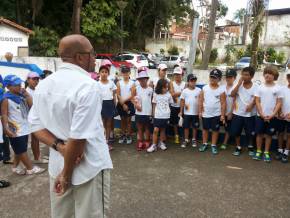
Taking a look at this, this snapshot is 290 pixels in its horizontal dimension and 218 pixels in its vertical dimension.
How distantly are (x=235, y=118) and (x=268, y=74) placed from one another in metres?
0.96

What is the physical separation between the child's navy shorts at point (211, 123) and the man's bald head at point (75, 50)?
158 inches

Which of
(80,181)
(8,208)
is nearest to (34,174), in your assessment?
(8,208)

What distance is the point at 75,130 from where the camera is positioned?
1.82 metres

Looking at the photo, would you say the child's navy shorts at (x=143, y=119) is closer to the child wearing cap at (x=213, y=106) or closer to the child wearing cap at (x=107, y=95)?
the child wearing cap at (x=107, y=95)

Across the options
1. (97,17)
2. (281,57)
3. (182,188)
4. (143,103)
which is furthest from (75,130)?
(281,57)

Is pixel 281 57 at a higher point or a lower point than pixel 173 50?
lower

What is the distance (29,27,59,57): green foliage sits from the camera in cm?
2211

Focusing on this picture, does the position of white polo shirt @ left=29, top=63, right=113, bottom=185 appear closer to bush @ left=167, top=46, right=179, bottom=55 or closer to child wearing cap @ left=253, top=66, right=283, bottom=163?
child wearing cap @ left=253, top=66, right=283, bottom=163

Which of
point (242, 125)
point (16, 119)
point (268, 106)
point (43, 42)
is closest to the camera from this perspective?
point (16, 119)

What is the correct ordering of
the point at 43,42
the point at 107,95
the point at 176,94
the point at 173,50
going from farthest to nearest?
the point at 173,50 → the point at 43,42 → the point at 176,94 → the point at 107,95

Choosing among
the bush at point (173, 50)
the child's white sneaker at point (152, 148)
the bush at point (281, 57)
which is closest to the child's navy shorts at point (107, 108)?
the child's white sneaker at point (152, 148)

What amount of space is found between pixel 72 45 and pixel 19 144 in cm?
293

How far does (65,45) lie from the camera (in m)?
1.97

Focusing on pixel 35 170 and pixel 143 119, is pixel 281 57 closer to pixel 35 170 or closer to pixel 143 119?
pixel 143 119
